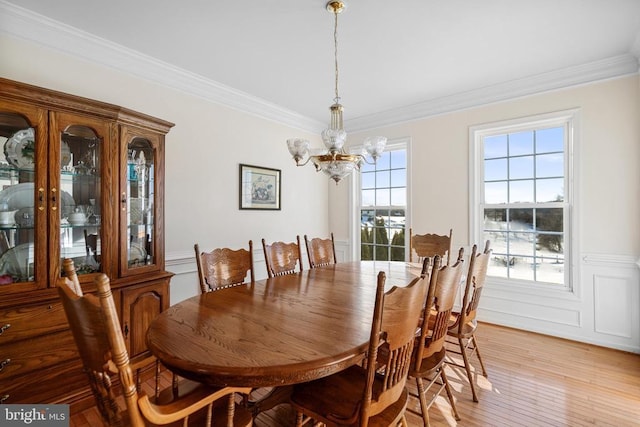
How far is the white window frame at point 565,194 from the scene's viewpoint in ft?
10.2

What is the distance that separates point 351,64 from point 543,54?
1.73m

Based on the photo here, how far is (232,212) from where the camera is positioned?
3.59 meters

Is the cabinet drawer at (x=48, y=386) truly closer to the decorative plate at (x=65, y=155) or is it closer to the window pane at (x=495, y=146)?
the decorative plate at (x=65, y=155)

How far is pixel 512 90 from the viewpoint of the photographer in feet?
11.1

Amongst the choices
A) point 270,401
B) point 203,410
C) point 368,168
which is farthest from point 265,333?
point 368,168

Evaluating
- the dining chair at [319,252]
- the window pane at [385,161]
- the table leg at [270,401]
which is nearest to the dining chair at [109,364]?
the table leg at [270,401]

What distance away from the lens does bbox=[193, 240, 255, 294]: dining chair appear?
2.11 m

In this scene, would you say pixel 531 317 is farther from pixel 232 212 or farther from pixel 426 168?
pixel 232 212

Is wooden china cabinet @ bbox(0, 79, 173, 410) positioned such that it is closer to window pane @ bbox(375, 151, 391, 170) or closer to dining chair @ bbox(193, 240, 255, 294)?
dining chair @ bbox(193, 240, 255, 294)

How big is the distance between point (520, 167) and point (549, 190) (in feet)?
1.26

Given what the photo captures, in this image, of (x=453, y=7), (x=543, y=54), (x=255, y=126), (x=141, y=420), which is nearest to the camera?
(x=141, y=420)

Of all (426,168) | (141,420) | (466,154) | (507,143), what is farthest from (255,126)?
(141,420)

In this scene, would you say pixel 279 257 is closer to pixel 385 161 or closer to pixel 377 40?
pixel 377 40

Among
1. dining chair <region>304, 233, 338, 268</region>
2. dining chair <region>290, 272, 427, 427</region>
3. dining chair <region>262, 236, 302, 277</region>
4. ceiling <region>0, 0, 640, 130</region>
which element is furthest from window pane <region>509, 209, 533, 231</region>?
dining chair <region>290, 272, 427, 427</region>
